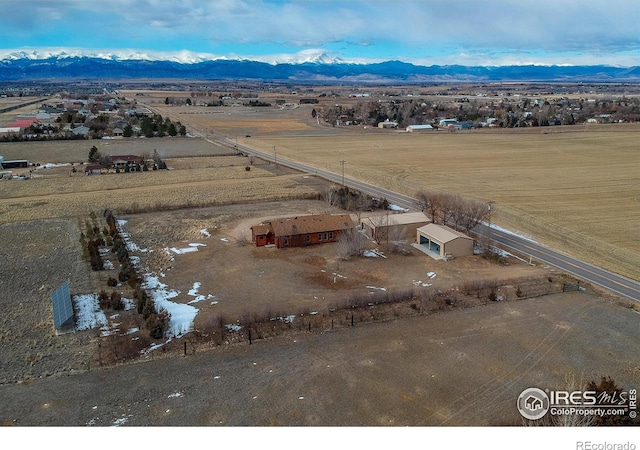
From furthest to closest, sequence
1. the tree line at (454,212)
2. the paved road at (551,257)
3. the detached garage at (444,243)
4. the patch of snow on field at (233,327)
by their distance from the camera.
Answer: the tree line at (454,212) < the detached garage at (444,243) < the paved road at (551,257) < the patch of snow on field at (233,327)

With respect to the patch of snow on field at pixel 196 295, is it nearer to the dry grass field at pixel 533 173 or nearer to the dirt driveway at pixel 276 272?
the dirt driveway at pixel 276 272

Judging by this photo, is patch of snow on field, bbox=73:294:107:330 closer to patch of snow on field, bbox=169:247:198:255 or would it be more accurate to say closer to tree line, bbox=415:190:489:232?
patch of snow on field, bbox=169:247:198:255

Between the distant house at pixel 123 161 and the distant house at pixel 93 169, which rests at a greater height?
the distant house at pixel 123 161

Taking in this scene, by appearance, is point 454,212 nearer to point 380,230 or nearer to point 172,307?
point 380,230

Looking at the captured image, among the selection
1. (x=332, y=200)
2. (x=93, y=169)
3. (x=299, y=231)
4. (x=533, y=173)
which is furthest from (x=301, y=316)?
(x=93, y=169)

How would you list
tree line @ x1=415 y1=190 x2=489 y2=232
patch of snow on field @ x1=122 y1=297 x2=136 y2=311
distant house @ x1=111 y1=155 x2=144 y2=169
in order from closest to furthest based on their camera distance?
patch of snow on field @ x1=122 y1=297 x2=136 y2=311 < tree line @ x1=415 y1=190 x2=489 y2=232 < distant house @ x1=111 y1=155 x2=144 y2=169

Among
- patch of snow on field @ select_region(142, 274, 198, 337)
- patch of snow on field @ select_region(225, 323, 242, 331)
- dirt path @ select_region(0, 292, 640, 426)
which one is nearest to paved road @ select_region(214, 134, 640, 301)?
dirt path @ select_region(0, 292, 640, 426)

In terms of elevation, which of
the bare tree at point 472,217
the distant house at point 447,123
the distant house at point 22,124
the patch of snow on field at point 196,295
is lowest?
the patch of snow on field at point 196,295

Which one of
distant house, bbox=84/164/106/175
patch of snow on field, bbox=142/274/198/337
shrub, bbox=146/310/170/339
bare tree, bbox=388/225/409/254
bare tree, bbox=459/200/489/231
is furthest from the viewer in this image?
distant house, bbox=84/164/106/175

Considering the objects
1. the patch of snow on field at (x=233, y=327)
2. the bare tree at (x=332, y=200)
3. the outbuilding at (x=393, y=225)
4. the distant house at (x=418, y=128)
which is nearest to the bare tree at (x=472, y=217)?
the outbuilding at (x=393, y=225)
